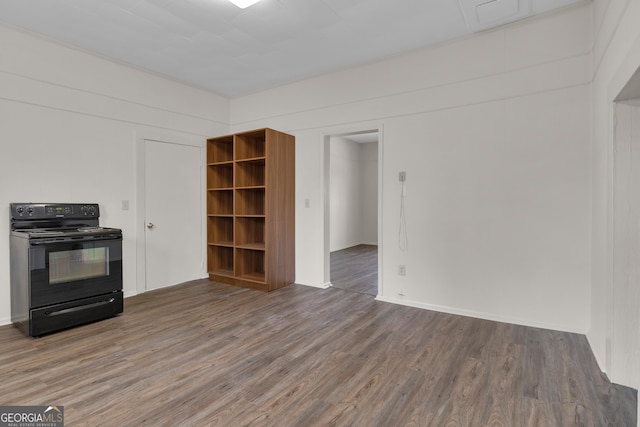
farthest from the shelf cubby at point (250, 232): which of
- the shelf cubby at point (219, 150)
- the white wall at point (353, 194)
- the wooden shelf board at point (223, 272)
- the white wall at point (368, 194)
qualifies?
the white wall at point (368, 194)

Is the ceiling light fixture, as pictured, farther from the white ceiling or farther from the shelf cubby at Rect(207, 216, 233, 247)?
the shelf cubby at Rect(207, 216, 233, 247)

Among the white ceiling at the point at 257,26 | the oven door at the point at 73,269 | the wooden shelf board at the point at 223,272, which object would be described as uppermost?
the white ceiling at the point at 257,26

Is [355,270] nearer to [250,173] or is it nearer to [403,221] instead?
[403,221]

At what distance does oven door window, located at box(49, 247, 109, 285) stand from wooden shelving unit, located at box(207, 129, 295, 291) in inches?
66.4

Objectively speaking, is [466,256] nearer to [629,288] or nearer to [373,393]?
[629,288]

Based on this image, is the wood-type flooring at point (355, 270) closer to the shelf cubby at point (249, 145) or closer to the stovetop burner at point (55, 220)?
the shelf cubby at point (249, 145)

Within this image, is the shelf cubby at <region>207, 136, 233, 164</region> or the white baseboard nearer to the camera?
the white baseboard

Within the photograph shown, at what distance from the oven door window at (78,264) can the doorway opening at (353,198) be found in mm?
4050

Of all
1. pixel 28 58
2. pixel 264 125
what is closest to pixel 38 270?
pixel 28 58

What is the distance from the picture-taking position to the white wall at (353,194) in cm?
791

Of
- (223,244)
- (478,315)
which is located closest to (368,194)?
(223,244)

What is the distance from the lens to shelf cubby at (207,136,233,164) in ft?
16.4

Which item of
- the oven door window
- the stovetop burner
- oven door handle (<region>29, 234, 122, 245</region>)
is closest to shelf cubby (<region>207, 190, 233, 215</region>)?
the stovetop burner

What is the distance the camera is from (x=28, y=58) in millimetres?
3260
